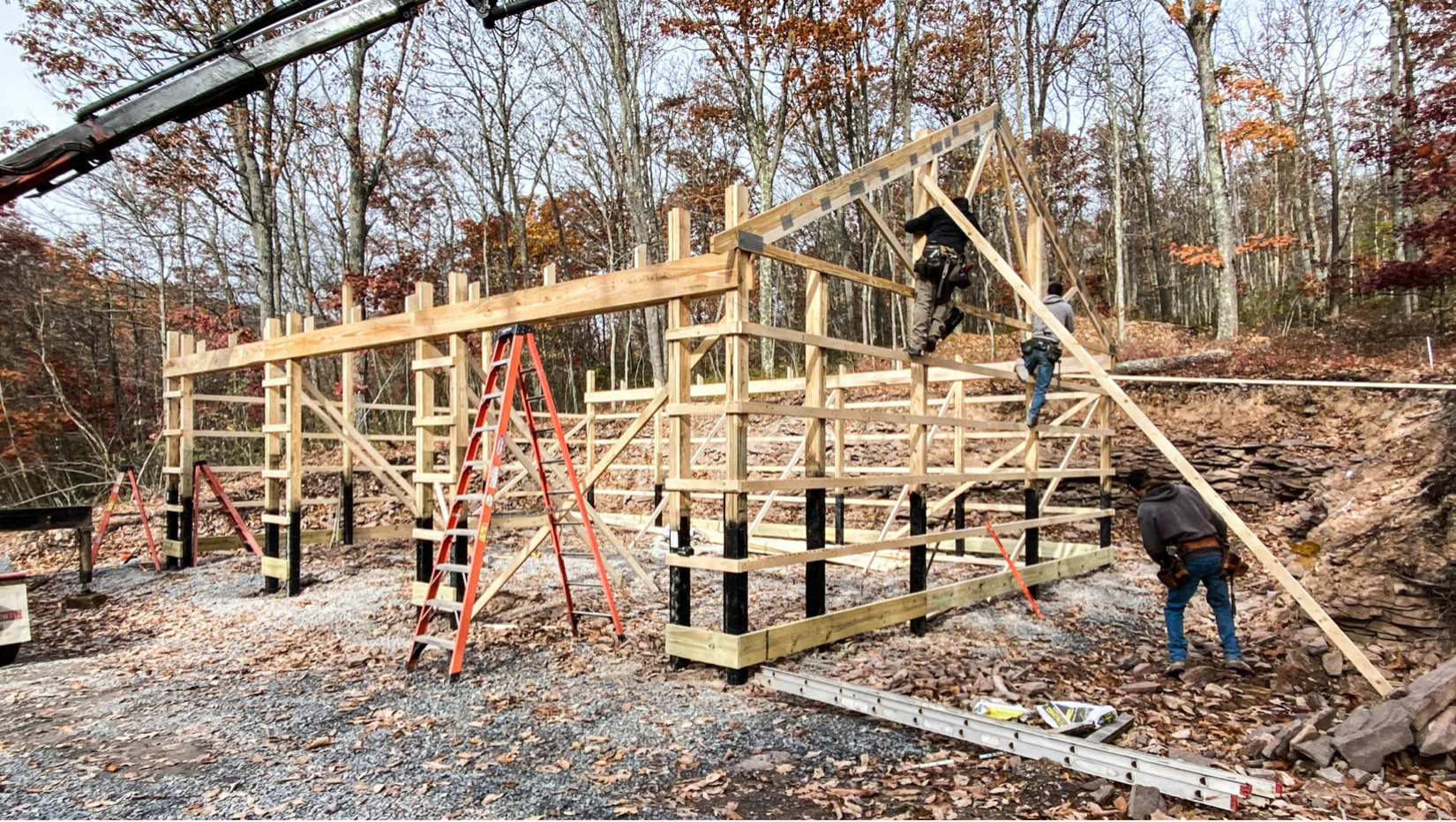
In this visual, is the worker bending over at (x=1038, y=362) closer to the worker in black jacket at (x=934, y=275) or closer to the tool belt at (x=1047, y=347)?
the tool belt at (x=1047, y=347)

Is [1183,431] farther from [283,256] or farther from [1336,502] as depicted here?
[283,256]

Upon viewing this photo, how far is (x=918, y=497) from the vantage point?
23.0 ft

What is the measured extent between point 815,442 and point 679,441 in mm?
1094

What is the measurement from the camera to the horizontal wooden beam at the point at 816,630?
5355 mm

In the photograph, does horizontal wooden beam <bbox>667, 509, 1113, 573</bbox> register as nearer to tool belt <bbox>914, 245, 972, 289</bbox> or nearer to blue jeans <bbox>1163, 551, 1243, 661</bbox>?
blue jeans <bbox>1163, 551, 1243, 661</bbox>

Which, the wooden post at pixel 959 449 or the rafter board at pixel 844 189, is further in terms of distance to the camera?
the wooden post at pixel 959 449

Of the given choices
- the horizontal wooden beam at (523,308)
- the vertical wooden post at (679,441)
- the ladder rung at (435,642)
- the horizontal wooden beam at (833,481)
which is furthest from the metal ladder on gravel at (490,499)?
the horizontal wooden beam at (833,481)

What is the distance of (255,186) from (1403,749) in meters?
19.3

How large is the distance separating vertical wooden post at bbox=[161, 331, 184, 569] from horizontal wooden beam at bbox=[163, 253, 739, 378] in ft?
5.98

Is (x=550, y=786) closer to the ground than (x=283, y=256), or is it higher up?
closer to the ground

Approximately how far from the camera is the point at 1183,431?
12.2m

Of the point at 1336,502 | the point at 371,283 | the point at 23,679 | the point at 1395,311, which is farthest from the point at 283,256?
the point at 1395,311

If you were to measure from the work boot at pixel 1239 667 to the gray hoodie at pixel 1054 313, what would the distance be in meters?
3.79

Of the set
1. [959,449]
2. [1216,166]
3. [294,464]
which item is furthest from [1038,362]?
[1216,166]
